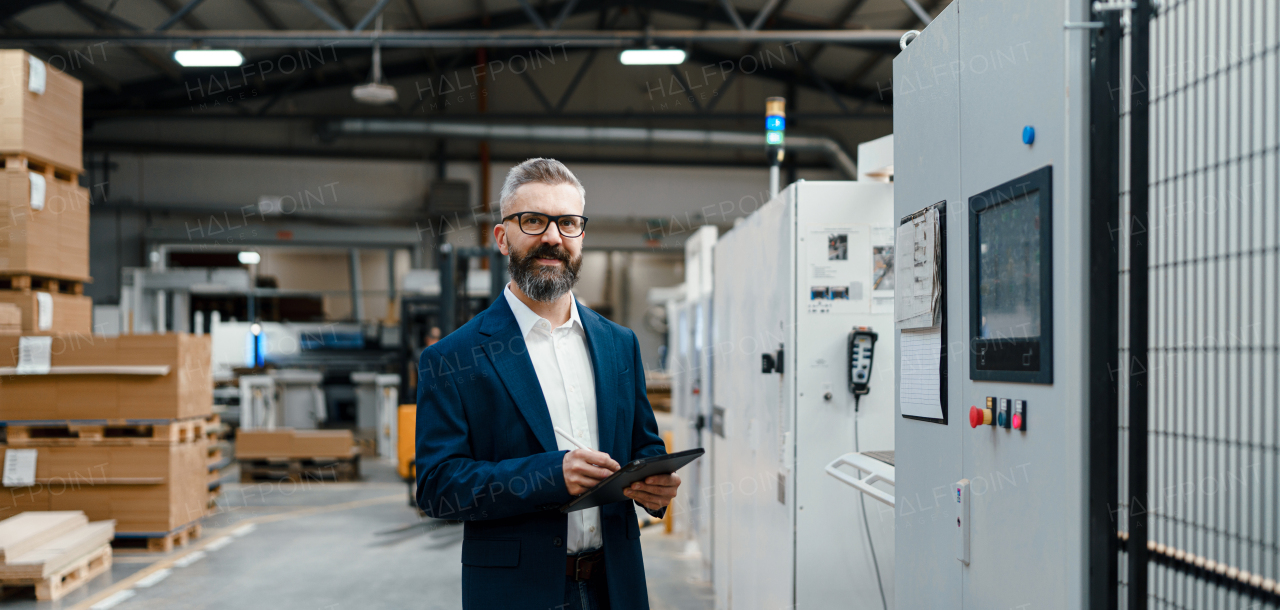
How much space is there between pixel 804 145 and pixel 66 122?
11.0 meters

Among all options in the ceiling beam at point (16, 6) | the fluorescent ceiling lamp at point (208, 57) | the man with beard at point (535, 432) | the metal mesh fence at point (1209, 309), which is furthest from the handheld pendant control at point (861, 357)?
the ceiling beam at point (16, 6)

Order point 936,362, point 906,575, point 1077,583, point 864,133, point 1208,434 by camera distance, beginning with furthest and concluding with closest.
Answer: point 864,133 < point 906,575 < point 936,362 < point 1077,583 < point 1208,434

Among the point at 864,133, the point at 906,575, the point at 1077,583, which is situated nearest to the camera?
the point at 1077,583

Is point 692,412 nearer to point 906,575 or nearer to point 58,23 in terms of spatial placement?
point 906,575

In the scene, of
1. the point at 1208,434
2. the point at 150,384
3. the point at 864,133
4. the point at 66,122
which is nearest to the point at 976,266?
the point at 1208,434

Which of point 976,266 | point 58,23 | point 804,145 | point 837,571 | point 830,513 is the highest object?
point 58,23

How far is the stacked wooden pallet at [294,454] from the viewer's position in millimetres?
10773

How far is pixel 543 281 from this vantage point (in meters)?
1.85

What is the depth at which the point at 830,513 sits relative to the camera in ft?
11.8

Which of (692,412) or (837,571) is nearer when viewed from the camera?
(837,571)

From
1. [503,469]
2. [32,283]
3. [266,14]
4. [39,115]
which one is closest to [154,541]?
[32,283]

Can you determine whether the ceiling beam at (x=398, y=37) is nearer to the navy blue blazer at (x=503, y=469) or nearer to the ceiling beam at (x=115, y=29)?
the ceiling beam at (x=115, y=29)

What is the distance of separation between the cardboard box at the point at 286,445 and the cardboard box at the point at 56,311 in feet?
13.0

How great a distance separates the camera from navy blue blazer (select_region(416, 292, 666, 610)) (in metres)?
1.69
